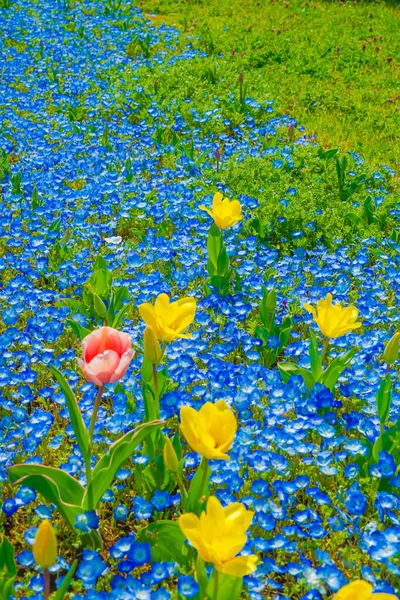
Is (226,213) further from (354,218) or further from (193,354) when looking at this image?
(354,218)

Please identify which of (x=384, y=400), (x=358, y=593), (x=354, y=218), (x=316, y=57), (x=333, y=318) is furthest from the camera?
(x=316, y=57)

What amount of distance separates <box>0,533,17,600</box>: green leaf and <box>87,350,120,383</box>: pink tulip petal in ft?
1.84

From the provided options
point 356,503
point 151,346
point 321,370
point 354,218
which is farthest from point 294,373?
point 354,218

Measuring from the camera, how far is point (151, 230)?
14.0 ft

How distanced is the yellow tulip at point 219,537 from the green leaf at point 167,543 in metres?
0.44

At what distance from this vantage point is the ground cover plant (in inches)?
83.5

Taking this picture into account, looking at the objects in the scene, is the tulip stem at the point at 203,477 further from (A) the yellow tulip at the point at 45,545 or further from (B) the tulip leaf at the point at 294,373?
(B) the tulip leaf at the point at 294,373

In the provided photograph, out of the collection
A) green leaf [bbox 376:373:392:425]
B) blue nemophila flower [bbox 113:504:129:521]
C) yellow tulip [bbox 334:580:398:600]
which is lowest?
yellow tulip [bbox 334:580:398:600]

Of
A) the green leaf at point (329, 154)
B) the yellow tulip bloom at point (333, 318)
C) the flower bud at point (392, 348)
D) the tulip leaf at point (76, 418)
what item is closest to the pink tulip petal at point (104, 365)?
the tulip leaf at point (76, 418)

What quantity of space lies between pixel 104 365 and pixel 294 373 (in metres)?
1.14

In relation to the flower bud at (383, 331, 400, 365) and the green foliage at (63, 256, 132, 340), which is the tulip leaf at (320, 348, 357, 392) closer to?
the flower bud at (383, 331, 400, 365)

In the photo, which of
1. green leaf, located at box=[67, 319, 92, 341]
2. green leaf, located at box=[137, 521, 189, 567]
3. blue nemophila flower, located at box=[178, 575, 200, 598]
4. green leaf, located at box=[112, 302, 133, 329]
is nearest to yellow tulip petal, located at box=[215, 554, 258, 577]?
blue nemophila flower, located at box=[178, 575, 200, 598]

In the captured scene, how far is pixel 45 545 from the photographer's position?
1.71 meters

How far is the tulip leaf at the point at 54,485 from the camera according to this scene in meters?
2.09
